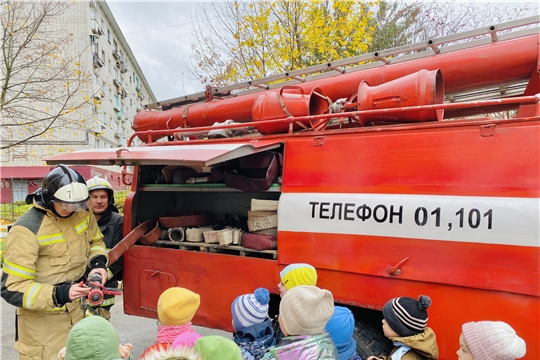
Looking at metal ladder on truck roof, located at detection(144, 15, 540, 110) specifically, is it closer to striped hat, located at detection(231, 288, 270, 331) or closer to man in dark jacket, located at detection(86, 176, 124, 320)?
man in dark jacket, located at detection(86, 176, 124, 320)

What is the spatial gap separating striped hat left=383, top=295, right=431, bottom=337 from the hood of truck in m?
1.50

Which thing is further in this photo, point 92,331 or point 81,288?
point 81,288

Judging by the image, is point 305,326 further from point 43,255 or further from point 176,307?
point 43,255

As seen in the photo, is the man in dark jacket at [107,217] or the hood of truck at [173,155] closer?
the hood of truck at [173,155]

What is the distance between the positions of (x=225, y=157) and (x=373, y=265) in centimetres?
130

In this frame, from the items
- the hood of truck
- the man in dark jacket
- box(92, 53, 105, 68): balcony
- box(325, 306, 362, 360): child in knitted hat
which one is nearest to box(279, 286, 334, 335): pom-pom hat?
box(325, 306, 362, 360): child in knitted hat

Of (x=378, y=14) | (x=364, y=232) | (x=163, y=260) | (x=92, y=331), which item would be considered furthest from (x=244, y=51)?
(x=92, y=331)

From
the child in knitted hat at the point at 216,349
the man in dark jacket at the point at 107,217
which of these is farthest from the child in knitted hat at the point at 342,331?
the man in dark jacket at the point at 107,217

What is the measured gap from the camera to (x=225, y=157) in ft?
8.69

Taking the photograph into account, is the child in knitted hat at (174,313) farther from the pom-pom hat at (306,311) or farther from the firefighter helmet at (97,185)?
the firefighter helmet at (97,185)

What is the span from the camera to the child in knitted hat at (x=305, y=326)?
5.86 feet

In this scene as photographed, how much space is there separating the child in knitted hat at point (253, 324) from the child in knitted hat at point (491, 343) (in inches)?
44.0

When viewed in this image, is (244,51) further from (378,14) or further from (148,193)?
(148,193)

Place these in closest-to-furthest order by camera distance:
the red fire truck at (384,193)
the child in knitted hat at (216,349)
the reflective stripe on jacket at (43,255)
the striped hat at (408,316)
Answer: the child in knitted hat at (216,349) < the striped hat at (408,316) < the red fire truck at (384,193) < the reflective stripe on jacket at (43,255)
